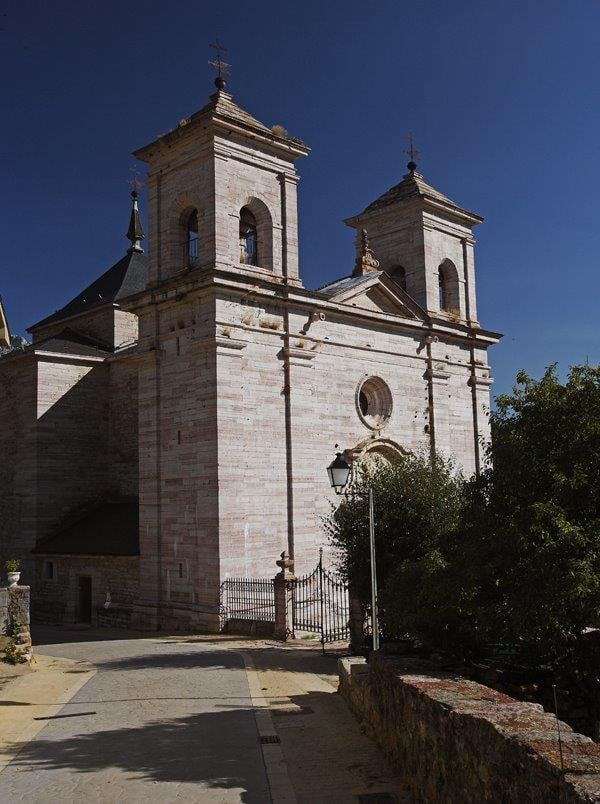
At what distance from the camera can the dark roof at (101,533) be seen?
72.4 feet

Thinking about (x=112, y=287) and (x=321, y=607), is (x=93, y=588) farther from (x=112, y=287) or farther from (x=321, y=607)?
(x=112, y=287)

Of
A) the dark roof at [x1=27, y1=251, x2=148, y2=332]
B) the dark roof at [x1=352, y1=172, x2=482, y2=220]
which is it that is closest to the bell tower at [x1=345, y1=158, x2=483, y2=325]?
the dark roof at [x1=352, y1=172, x2=482, y2=220]

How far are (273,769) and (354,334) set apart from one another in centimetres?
1659

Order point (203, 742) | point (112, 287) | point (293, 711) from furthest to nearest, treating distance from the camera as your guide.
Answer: point (112, 287), point (293, 711), point (203, 742)

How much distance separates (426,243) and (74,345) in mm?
13532

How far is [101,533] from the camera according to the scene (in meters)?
23.4

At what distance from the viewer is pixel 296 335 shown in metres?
21.2

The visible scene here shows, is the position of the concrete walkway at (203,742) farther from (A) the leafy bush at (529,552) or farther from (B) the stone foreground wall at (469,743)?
(A) the leafy bush at (529,552)

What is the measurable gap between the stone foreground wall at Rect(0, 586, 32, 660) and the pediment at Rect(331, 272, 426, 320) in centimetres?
1249

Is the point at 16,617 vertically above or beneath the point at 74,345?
beneath

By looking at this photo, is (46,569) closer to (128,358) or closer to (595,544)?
(128,358)

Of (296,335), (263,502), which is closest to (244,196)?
(296,335)

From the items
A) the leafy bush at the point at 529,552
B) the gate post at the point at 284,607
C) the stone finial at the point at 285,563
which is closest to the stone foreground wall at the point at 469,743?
the leafy bush at the point at 529,552

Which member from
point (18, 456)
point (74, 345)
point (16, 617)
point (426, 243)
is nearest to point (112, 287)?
point (74, 345)
